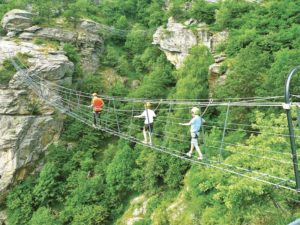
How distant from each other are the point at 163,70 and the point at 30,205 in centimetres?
1791

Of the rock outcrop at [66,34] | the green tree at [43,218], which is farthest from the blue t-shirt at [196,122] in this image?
the rock outcrop at [66,34]

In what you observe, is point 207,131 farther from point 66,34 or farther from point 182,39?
point 66,34

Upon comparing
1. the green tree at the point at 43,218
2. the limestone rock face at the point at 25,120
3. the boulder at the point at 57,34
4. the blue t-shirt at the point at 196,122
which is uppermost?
the boulder at the point at 57,34

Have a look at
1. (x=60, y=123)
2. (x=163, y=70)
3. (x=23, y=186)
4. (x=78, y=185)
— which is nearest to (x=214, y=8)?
(x=163, y=70)

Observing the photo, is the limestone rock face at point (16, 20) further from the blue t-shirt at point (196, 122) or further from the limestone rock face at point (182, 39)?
the blue t-shirt at point (196, 122)

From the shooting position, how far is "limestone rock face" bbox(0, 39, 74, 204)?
1111 inches

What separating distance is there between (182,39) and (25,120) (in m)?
16.9

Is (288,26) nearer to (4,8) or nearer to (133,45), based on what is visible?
(133,45)

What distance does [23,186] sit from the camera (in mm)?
28328

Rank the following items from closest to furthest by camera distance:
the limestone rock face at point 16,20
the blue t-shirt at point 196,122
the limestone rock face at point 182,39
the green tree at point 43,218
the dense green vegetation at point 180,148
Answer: the blue t-shirt at point 196,122, the dense green vegetation at point 180,148, the green tree at point 43,218, the limestone rock face at point 182,39, the limestone rock face at point 16,20

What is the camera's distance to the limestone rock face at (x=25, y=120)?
92.6ft

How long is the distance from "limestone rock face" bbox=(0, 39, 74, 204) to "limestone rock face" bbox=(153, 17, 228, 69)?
10790 mm

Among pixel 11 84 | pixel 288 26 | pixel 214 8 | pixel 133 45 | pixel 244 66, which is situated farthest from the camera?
pixel 133 45

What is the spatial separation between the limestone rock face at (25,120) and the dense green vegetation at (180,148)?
120 cm
